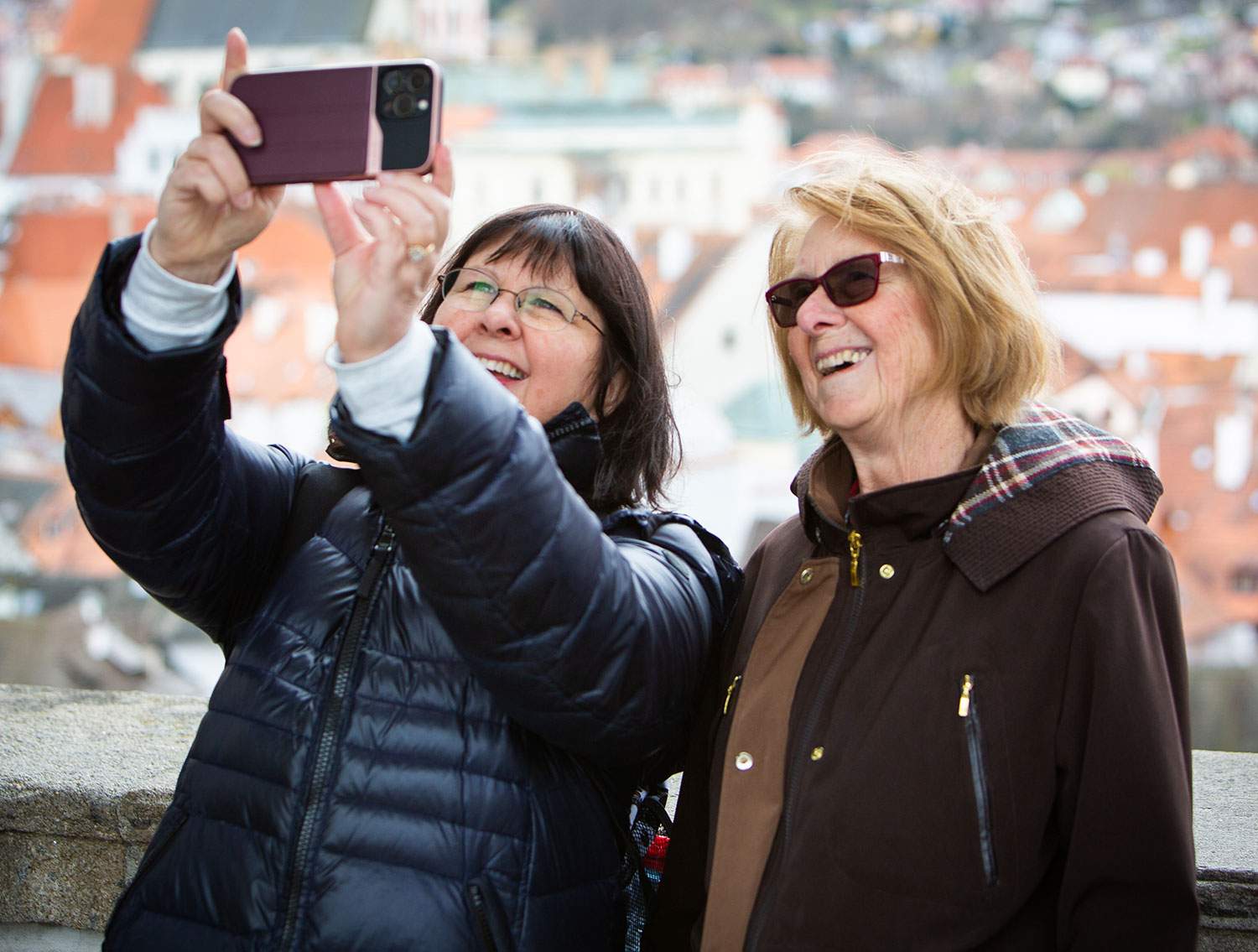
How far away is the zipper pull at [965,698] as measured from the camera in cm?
133

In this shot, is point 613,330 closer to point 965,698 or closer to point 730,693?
point 730,693

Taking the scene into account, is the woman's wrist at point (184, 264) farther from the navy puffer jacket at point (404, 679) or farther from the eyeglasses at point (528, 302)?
the eyeglasses at point (528, 302)

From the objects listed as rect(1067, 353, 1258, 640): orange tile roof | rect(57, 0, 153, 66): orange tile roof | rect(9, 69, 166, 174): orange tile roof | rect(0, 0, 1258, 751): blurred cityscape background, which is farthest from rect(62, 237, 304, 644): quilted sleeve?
rect(57, 0, 153, 66): orange tile roof

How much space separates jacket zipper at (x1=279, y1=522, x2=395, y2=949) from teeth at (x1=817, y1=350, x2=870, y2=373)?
591 mm

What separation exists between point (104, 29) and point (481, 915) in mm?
16628

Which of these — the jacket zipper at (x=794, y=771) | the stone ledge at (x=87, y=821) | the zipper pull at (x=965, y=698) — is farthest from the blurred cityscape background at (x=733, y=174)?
the zipper pull at (x=965, y=698)

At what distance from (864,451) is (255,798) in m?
0.82

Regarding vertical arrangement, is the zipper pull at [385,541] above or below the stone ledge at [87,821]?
above

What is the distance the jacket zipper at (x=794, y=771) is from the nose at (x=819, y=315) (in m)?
0.34

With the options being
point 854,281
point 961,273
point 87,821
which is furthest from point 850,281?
point 87,821

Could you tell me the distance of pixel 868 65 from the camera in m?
14.1

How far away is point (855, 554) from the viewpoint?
1.52 metres

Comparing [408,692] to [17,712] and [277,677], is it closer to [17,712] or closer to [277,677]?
[277,677]

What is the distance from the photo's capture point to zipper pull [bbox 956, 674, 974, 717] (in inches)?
52.4
